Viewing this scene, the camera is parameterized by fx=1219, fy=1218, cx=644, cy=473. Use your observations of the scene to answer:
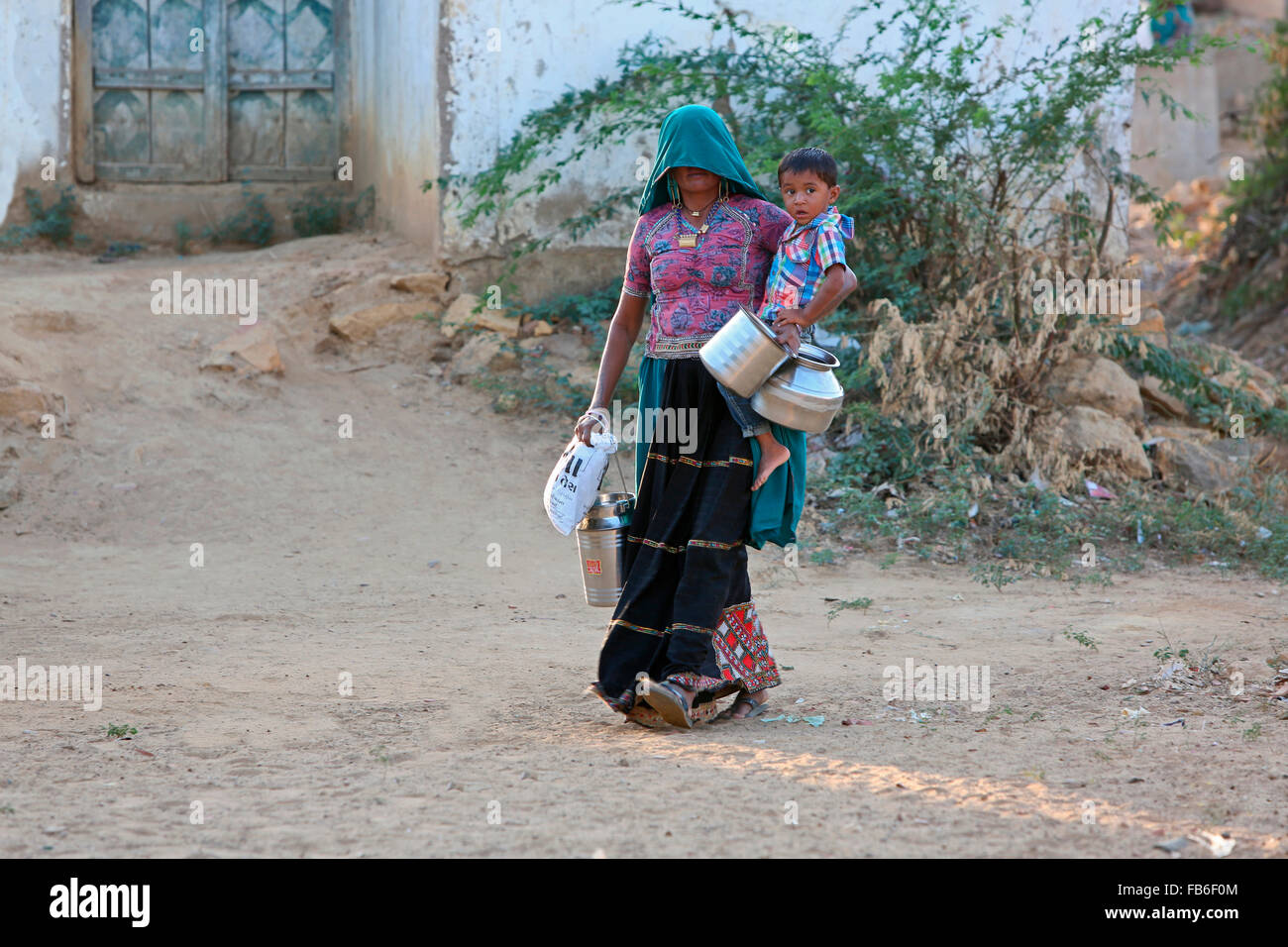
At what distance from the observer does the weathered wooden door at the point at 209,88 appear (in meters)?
8.88

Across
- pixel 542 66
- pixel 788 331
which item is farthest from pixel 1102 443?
pixel 788 331

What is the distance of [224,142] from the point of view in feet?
30.1

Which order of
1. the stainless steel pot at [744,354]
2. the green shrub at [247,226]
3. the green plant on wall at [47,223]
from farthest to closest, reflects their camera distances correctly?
the green shrub at [247,226] < the green plant on wall at [47,223] < the stainless steel pot at [744,354]

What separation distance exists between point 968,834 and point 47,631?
3539 millimetres

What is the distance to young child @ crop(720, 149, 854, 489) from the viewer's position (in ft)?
10.4

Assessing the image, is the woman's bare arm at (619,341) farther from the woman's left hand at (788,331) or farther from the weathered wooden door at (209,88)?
the weathered wooden door at (209,88)

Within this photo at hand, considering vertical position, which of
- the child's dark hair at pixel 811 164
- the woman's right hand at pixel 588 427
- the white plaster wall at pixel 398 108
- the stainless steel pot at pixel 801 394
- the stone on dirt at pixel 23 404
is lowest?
the stone on dirt at pixel 23 404

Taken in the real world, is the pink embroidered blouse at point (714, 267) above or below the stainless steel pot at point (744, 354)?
above

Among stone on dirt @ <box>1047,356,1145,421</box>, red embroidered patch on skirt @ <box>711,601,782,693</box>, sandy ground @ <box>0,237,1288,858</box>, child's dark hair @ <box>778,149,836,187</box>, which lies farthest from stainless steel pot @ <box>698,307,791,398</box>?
stone on dirt @ <box>1047,356,1145,421</box>

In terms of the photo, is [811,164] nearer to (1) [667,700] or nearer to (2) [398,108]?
(1) [667,700]

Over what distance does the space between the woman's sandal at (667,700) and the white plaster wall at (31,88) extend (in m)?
7.11

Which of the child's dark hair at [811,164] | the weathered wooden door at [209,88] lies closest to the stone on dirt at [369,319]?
the weathered wooden door at [209,88]

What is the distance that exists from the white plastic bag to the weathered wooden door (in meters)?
6.72
